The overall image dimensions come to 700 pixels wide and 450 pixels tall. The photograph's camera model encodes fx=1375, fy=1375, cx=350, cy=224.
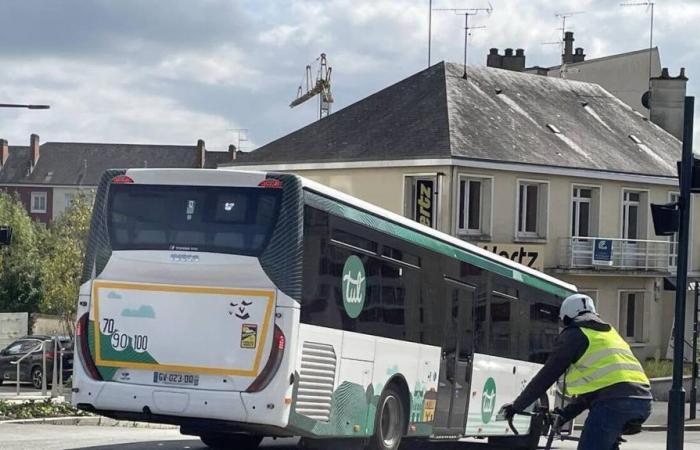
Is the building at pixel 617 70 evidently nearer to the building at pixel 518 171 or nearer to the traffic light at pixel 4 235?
the building at pixel 518 171

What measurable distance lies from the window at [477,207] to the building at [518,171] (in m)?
0.04

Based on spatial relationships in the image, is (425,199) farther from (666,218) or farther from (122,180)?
(122,180)

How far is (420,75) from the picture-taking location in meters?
46.8

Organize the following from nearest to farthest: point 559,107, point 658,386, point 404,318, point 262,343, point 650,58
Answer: point 262,343 → point 404,318 → point 658,386 → point 559,107 → point 650,58

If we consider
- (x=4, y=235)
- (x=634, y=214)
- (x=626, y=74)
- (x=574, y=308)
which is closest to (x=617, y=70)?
(x=626, y=74)

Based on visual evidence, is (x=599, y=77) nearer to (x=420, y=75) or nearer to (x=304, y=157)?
(x=420, y=75)

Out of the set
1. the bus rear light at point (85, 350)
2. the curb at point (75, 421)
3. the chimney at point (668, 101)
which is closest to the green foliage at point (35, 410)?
the curb at point (75, 421)

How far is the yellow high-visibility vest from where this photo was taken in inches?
360

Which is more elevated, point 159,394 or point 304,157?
point 304,157

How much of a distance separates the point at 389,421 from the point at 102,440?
3973 mm

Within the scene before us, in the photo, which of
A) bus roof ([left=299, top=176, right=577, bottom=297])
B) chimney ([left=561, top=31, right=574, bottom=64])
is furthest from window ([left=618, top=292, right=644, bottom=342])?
bus roof ([left=299, top=176, right=577, bottom=297])

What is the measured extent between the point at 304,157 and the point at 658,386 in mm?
13614

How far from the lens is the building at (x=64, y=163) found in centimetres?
12469

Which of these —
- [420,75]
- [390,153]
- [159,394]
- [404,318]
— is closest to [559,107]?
[420,75]
